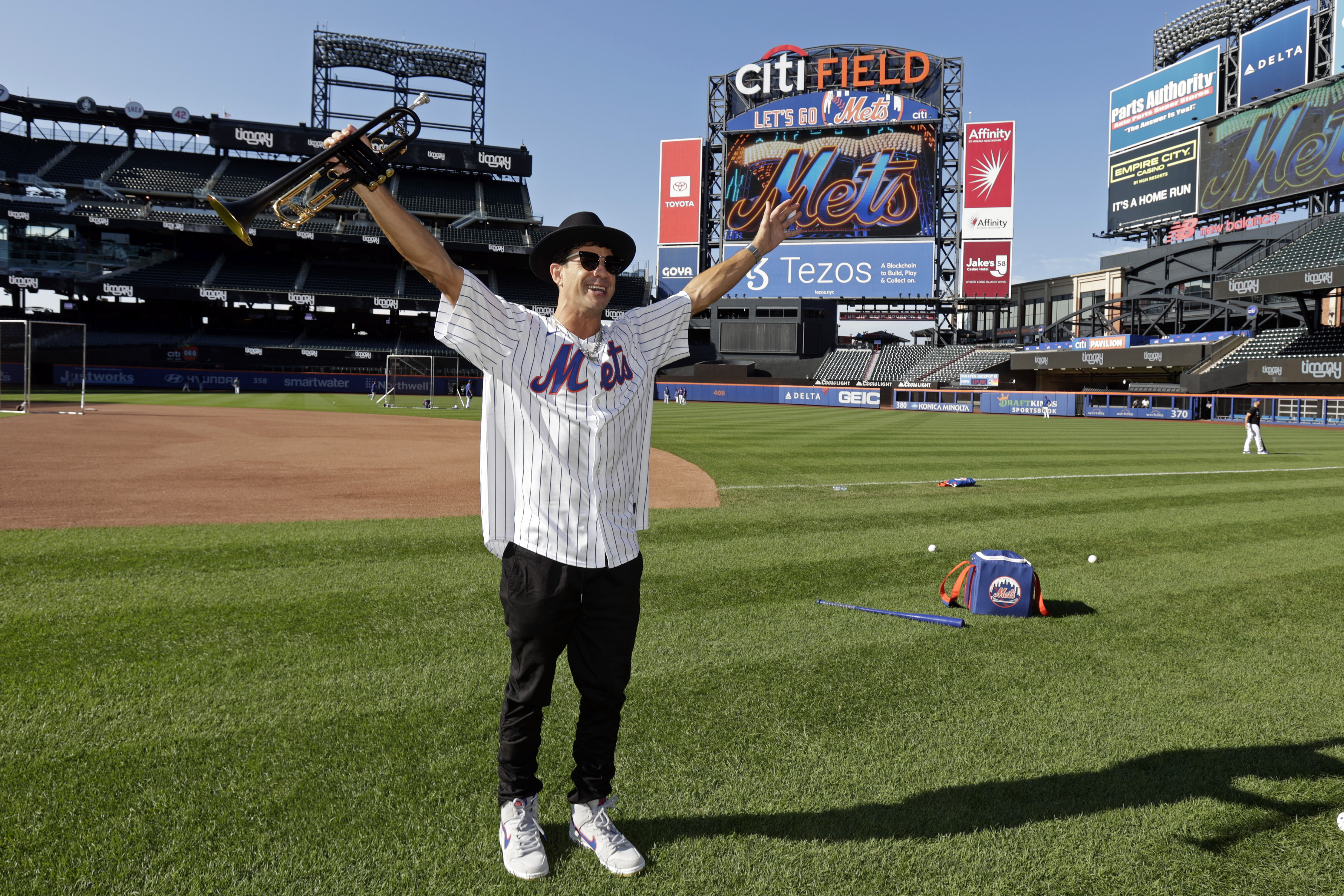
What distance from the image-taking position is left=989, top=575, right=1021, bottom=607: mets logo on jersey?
18.8 feet

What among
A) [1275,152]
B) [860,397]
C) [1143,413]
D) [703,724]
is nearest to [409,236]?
[703,724]

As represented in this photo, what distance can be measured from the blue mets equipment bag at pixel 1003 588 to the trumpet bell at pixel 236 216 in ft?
16.8

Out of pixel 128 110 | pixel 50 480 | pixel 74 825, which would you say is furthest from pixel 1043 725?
pixel 128 110

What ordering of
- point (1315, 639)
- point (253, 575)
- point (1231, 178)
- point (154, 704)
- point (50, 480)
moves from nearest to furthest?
point (154, 704) < point (1315, 639) < point (253, 575) < point (50, 480) < point (1231, 178)

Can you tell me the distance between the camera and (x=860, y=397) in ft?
168

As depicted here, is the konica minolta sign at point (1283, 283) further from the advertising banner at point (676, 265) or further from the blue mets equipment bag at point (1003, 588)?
the blue mets equipment bag at point (1003, 588)

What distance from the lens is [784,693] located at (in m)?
4.27

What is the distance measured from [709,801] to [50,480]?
12.2 meters

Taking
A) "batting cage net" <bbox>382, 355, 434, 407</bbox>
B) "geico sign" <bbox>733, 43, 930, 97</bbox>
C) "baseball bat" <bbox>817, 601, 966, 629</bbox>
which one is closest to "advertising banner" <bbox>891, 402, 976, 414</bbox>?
"geico sign" <bbox>733, 43, 930, 97</bbox>

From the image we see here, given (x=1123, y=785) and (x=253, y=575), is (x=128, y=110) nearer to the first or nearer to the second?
(x=253, y=575)

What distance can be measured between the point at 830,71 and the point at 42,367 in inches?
2125

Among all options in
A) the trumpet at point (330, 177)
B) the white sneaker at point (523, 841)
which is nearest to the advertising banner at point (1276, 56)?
the trumpet at point (330, 177)

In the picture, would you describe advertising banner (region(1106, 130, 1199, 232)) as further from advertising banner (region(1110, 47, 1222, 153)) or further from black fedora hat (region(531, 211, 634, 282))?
black fedora hat (region(531, 211, 634, 282))

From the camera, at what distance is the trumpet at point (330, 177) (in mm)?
2609
